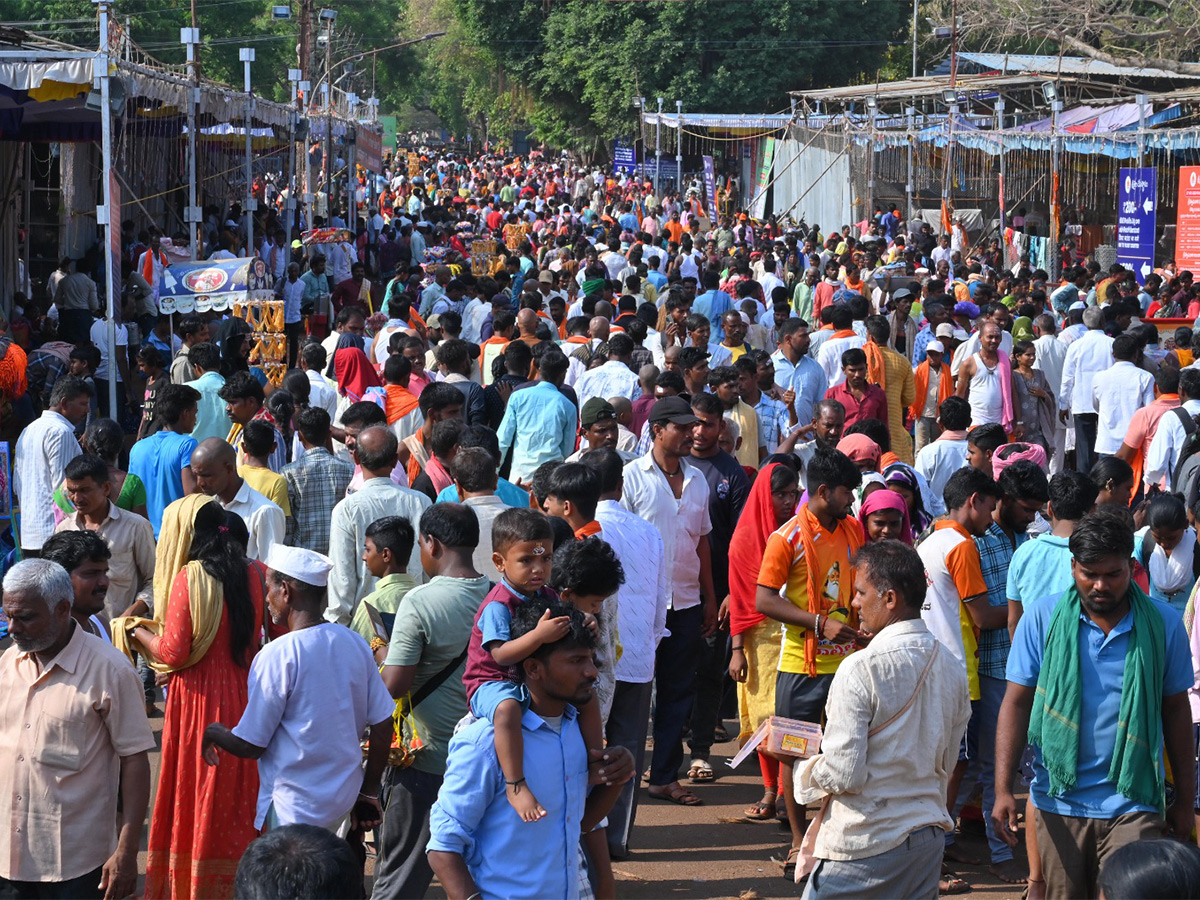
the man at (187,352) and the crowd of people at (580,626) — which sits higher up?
the man at (187,352)

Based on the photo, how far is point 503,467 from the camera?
8594mm

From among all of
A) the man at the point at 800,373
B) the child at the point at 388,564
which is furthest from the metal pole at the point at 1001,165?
the child at the point at 388,564

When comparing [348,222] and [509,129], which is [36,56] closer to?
[348,222]

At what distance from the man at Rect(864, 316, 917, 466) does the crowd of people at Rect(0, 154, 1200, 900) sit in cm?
4

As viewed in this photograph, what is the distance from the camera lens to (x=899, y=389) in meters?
10.1

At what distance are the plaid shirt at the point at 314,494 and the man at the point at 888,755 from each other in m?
3.62

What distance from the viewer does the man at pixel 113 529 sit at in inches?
239

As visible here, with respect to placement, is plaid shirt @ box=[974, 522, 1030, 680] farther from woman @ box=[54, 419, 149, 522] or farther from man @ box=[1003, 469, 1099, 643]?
woman @ box=[54, 419, 149, 522]

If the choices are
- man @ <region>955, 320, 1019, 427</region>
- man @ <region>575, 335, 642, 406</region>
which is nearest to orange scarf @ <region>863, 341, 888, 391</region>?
man @ <region>955, 320, 1019, 427</region>

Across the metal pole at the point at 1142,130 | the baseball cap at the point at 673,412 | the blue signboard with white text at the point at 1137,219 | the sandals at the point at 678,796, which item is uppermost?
the metal pole at the point at 1142,130

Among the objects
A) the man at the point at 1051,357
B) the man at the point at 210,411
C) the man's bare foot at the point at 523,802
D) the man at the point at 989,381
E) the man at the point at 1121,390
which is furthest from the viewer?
the man at the point at 1051,357

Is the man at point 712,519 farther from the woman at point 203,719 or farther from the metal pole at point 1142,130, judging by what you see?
the metal pole at point 1142,130

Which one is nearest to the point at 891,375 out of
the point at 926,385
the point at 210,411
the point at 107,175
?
the point at 926,385

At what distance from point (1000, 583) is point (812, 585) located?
835 millimetres
